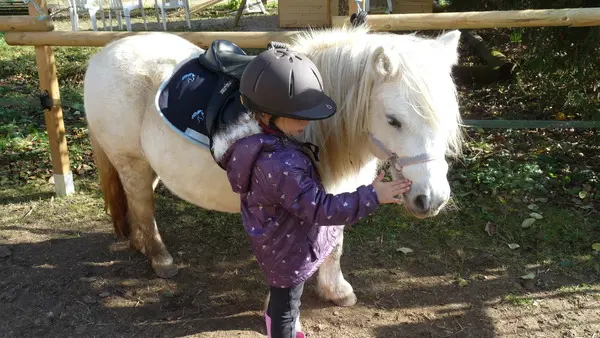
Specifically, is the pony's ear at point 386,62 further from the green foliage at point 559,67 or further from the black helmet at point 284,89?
the green foliage at point 559,67

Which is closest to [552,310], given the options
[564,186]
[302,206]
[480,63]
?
[564,186]

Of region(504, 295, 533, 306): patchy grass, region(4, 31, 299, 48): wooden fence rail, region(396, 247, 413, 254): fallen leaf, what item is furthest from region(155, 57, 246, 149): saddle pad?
region(504, 295, 533, 306): patchy grass

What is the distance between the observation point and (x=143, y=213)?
3617 mm

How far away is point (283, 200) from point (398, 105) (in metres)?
0.61

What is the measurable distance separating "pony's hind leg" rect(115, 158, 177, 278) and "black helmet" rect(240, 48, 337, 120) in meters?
1.60

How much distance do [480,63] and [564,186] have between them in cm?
367

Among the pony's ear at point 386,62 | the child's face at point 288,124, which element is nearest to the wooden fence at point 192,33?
the pony's ear at point 386,62

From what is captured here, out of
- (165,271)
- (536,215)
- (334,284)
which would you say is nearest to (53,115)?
(165,271)

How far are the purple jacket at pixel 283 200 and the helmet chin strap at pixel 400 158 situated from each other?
0.19m

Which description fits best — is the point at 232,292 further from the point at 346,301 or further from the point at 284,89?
the point at 284,89

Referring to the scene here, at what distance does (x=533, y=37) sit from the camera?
5.73 metres

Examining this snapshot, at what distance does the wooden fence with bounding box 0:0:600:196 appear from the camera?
3.62 meters

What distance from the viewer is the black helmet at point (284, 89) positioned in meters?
2.01

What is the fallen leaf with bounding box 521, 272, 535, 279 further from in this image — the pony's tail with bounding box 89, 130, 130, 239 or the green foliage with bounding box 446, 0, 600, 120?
the pony's tail with bounding box 89, 130, 130, 239
